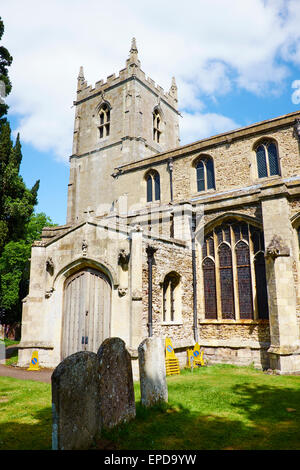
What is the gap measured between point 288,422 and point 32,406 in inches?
198

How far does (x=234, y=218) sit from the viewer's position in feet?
44.1

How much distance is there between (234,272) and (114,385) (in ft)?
27.8

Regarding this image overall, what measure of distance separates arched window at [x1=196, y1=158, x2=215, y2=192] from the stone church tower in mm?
12226

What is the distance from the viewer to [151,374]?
6.86 metres

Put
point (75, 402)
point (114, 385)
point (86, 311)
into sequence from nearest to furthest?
point (75, 402)
point (114, 385)
point (86, 311)

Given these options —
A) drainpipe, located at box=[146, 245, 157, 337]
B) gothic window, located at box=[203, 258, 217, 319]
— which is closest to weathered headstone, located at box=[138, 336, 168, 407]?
drainpipe, located at box=[146, 245, 157, 337]

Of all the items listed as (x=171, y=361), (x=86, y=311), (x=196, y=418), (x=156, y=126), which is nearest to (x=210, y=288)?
(x=171, y=361)

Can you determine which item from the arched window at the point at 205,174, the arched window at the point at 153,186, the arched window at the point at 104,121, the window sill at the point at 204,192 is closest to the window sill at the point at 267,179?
the window sill at the point at 204,192

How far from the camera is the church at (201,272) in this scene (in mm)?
10961

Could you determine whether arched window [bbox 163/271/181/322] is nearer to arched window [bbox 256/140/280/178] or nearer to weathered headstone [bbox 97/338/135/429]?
weathered headstone [bbox 97/338/135/429]

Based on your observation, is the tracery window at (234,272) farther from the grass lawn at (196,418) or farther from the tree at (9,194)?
the tree at (9,194)

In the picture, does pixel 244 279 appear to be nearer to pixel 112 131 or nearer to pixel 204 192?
pixel 204 192

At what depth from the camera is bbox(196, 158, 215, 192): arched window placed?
17.9 meters

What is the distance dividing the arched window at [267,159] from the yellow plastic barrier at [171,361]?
9606 millimetres
